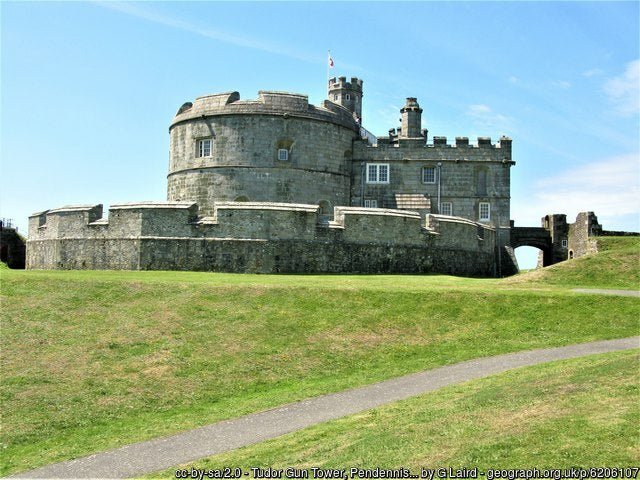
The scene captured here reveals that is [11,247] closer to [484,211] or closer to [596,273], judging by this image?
[484,211]

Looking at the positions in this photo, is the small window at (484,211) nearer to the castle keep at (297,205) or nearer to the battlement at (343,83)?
the castle keep at (297,205)

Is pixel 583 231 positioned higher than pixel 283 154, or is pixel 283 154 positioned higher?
pixel 283 154

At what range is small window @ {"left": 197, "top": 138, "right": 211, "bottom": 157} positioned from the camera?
3894cm

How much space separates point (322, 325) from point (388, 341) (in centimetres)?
199

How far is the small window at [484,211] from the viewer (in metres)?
41.9

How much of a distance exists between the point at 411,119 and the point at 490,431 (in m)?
34.9

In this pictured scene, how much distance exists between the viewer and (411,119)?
4325cm

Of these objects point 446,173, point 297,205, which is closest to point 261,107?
point 297,205

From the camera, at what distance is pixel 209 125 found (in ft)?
127

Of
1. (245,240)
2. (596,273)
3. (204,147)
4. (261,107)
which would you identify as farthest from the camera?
(204,147)

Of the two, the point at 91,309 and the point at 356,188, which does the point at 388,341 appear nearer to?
the point at 91,309

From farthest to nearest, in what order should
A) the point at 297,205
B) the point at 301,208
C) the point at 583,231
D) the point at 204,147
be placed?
the point at 583,231
the point at 204,147
the point at 297,205
the point at 301,208

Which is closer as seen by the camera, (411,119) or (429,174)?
(429,174)

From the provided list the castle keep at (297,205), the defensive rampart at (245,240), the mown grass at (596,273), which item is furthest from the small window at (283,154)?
the mown grass at (596,273)
